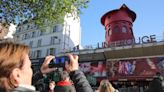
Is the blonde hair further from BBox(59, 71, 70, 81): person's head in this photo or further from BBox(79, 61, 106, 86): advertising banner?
BBox(79, 61, 106, 86): advertising banner

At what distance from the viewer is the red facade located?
3722 cm

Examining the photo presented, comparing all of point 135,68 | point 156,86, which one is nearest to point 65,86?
point 156,86

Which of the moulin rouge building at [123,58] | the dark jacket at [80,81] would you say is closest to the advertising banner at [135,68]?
the moulin rouge building at [123,58]

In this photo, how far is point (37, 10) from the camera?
17.5 metres

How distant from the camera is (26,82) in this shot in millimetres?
1925

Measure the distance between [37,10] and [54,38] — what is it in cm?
2652

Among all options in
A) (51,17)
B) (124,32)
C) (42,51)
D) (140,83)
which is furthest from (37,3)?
(42,51)

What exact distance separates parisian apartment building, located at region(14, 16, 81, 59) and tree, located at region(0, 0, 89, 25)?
22345 mm

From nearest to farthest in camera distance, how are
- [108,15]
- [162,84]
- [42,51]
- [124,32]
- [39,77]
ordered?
1. [39,77]
2. [162,84]
3. [124,32]
4. [108,15]
5. [42,51]

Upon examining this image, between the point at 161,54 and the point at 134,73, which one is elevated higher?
the point at 161,54

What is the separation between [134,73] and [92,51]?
21.2 feet

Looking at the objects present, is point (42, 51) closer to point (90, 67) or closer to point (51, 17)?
point (90, 67)

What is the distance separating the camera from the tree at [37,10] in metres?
17.1

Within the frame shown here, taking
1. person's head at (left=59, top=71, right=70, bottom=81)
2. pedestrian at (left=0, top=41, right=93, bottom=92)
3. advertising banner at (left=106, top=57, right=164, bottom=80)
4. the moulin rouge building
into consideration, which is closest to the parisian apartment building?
the moulin rouge building
